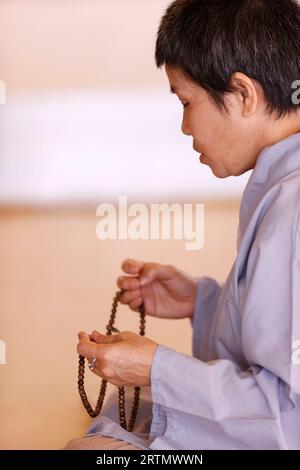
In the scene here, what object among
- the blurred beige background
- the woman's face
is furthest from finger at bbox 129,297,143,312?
the blurred beige background

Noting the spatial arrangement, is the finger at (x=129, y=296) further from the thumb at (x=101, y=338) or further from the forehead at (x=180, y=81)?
the forehead at (x=180, y=81)

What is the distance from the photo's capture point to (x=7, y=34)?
4160 mm

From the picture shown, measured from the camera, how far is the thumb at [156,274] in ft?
5.40

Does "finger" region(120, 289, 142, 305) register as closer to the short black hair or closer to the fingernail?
the fingernail

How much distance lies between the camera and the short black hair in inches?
49.0

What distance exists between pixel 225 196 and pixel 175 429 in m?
2.89

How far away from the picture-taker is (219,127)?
4.33ft

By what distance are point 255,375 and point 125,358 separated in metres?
0.19

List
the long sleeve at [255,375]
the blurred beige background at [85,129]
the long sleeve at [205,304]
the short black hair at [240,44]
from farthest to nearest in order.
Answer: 1. the blurred beige background at [85,129]
2. the long sleeve at [205,304]
3. the short black hair at [240,44]
4. the long sleeve at [255,375]

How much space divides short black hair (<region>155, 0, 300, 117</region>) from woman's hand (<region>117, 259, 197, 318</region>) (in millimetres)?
461

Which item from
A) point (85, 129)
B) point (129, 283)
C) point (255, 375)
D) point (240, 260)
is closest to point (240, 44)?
point (240, 260)

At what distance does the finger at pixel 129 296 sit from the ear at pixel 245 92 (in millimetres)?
512

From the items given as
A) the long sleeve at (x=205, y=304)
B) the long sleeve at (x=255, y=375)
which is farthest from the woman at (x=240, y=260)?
the long sleeve at (x=205, y=304)

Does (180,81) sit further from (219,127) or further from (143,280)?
(143,280)
